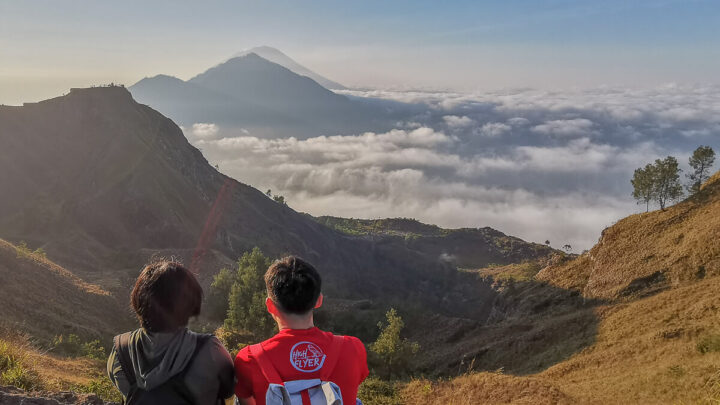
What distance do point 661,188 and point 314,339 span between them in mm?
59860

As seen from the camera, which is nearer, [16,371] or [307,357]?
[307,357]

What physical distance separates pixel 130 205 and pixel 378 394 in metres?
69.3

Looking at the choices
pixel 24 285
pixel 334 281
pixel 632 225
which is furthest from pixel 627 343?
pixel 334 281

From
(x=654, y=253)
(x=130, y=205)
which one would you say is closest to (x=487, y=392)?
(x=654, y=253)

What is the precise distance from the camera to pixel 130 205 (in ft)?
244

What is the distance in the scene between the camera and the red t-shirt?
4285 mm

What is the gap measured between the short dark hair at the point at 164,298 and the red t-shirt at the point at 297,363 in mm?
790

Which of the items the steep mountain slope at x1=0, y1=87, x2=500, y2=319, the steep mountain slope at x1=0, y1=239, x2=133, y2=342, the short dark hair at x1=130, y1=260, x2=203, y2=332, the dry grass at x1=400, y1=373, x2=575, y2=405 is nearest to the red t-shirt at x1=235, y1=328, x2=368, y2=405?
the short dark hair at x1=130, y1=260, x2=203, y2=332

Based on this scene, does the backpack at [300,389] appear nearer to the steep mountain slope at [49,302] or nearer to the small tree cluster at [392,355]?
the steep mountain slope at [49,302]

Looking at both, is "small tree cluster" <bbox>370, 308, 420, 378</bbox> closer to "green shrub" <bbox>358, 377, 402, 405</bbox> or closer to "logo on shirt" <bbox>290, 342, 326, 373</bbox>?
"green shrub" <bbox>358, 377, 402, 405</bbox>

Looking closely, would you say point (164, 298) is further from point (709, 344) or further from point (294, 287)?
point (709, 344)

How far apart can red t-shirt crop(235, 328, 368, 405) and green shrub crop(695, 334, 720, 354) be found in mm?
19927

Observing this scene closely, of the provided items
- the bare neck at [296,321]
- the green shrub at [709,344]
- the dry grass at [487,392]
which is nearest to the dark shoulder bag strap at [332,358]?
the bare neck at [296,321]

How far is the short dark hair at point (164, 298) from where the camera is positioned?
439cm
